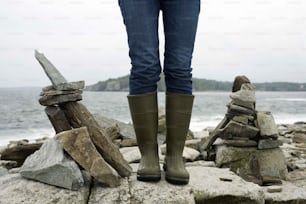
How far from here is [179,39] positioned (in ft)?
9.34

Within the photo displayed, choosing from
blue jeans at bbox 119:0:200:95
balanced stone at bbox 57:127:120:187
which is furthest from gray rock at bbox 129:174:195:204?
blue jeans at bbox 119:0:200:95

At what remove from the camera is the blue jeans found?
2770 mm

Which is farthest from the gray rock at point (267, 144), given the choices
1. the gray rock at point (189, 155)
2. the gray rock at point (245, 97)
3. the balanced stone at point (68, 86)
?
the balanced stone at point (68, 86)

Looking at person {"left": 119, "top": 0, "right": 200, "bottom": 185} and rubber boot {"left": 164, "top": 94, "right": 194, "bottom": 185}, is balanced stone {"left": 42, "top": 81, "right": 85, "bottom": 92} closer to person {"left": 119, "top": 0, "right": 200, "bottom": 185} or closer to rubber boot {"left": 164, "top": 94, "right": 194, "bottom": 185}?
person {"left": 119, "top": 0, "right": 200, "bottom": 185}

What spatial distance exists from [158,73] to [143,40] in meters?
0.26

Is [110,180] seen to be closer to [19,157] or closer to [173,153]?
[173,153]

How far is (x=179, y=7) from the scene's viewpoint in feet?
9.24

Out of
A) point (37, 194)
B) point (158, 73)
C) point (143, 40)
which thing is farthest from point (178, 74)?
point (37, 194)

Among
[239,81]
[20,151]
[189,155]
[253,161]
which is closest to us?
[20,151]

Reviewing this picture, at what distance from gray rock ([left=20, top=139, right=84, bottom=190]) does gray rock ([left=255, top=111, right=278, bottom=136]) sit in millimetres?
3320

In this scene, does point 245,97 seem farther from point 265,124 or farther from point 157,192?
point 157,192

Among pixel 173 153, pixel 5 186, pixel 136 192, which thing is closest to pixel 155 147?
pixel 173 153

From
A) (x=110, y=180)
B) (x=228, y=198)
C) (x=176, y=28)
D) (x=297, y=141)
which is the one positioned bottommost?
(x=297, y=141)

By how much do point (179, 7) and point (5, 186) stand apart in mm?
1768
